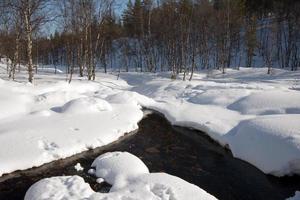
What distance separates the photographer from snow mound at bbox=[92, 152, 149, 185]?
873cm

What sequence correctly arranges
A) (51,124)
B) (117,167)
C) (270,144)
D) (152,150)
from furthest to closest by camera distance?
1. (51,124)
2. (152,150)
3. (270,144)
4. (117,167)

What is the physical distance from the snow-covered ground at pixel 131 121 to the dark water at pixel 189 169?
35 centimetres

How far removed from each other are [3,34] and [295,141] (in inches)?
1010

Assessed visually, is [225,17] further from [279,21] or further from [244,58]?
[244,58]

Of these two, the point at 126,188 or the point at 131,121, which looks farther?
the point at 131,121

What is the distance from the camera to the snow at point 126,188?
7.50 metres

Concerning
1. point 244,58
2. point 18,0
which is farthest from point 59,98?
point 244,58

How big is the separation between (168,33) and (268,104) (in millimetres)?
27311

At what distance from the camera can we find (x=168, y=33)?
40688mm

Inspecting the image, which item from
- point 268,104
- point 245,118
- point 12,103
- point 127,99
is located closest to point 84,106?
point 12,103

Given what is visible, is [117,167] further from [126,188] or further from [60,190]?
[60,190]

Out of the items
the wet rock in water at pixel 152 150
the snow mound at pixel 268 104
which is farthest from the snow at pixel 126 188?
the snow mound at pixel 268 104

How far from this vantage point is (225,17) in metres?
42.7

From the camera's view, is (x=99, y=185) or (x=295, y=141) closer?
(x=99, y=185)
